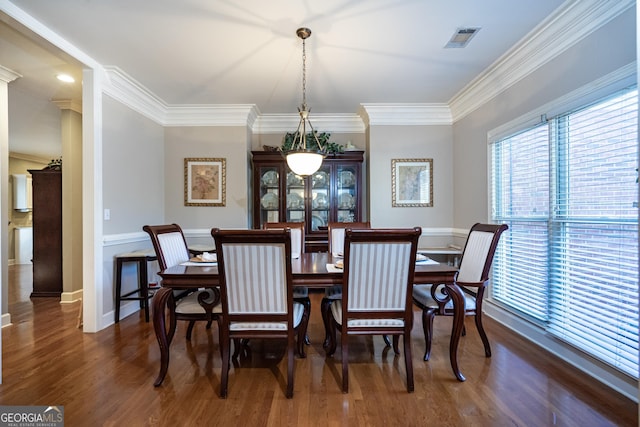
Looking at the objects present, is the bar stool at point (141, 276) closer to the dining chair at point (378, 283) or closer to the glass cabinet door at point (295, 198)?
the glass cabinet door at point (295, 198)

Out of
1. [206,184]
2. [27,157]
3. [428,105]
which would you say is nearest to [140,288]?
[206,184]

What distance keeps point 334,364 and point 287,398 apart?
0.50m

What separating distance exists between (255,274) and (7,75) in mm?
3298

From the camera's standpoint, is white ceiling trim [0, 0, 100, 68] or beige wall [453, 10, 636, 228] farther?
white ceiling trim [0, 0, 100, 68]

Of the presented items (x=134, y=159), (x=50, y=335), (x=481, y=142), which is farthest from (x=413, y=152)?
(x=50, y=335)

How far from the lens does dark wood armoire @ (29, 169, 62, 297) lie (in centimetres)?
396

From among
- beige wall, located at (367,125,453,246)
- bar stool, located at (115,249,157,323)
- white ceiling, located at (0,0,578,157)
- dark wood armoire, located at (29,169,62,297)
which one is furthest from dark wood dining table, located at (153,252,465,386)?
dark wood armoire, located at (29,169,62,297)

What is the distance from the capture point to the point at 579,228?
84.3 inches

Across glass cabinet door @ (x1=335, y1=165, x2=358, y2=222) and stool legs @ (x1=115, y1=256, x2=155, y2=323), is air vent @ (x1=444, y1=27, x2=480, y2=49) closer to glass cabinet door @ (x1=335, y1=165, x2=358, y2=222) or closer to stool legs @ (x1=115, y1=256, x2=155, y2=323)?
glass cabinet door @ (x1=335, y1=165, x2=358, y2=222)

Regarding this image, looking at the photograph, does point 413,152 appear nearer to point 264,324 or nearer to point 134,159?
point 264,324

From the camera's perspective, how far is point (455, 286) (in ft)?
6.59

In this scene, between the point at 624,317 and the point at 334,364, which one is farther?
the point at 334,364

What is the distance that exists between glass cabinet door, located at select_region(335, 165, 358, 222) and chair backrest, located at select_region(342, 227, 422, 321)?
242 centimetres

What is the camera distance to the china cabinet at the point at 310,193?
165 inches
